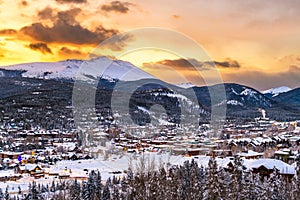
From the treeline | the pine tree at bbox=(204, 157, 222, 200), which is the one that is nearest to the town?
the treeline

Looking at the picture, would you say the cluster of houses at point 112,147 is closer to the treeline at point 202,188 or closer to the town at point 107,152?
the town at point 107,152

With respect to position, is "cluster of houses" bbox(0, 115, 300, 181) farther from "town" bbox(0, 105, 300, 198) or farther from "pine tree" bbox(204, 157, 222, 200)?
"pine tree" bbox(204, 157, 222, 200)

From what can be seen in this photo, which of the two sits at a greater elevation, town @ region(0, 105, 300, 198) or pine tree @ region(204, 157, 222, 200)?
pine tree @ region(204, 157, 222, 200)

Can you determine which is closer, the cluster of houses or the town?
the town

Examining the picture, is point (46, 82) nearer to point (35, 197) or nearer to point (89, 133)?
point (89, 133)

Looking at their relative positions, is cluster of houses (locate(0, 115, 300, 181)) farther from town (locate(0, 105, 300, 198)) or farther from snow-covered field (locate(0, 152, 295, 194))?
snow-covered field (locate(0, 152, 295, 194))

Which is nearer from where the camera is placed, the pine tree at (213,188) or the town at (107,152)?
the pine tree at (213,188)

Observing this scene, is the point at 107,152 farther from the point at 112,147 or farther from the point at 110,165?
the point at 110,165

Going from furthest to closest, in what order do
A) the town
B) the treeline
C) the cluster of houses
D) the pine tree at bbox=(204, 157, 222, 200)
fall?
the cluster of houses < the town < the treeline < the pine tree at bbox=(204, 157, 222, 200)

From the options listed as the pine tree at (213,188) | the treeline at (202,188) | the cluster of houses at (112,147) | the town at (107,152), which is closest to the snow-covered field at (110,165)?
the town at (107,152)

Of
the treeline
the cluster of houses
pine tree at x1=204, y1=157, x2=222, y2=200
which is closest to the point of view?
pine tree at x1=204, y1=157, x2=222, y2=200

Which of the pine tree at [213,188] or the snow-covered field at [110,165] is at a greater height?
the pine tree at [213,188]

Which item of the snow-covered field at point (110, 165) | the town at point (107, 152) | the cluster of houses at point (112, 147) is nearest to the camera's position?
the snow-covered field at point (110, 165)

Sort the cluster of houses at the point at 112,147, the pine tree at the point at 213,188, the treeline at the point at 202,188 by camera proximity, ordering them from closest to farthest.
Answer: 1. the pine tree at the point at 213,188
2. the treeline at the point at 202,188
3. the cluster of houses at the point at 112,147
